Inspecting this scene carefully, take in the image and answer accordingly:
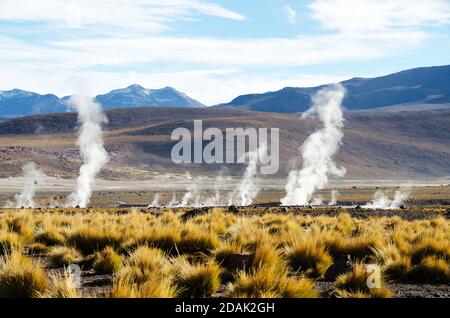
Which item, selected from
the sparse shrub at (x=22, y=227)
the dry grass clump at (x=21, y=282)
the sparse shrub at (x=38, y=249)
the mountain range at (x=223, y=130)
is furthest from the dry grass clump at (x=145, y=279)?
the mountain range at (x=223, y=130)

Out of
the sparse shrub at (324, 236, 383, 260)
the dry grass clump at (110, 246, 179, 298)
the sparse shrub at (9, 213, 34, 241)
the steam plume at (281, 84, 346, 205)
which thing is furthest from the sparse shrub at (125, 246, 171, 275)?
the steam plume at (281, 84, 346, 205)

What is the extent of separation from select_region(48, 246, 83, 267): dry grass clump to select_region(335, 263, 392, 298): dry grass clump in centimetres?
412

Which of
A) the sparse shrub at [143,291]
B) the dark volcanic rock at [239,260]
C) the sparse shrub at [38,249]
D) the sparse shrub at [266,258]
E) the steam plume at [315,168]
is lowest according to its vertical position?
the steam plume at [315,168]

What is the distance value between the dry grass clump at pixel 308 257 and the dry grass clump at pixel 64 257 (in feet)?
10.5

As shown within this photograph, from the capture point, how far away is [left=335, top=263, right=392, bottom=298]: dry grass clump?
19.8 feet

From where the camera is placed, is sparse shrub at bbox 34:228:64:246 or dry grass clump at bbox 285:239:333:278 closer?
dry grass clump at bbox 285:239:333:278

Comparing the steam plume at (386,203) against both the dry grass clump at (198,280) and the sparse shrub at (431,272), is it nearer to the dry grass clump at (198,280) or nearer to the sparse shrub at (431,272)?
the sparse shrub at (431,272)

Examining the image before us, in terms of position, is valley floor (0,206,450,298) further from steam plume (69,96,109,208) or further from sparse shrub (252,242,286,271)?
steam plume (69,96,109,208)

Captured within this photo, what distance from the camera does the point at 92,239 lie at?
388 inches

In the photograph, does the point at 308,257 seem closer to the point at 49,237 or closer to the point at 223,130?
the point at 49,237

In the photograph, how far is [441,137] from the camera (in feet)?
486

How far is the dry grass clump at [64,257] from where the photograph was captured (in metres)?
8.62
